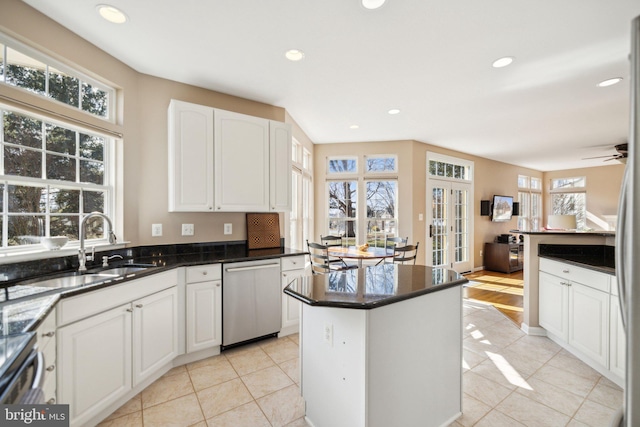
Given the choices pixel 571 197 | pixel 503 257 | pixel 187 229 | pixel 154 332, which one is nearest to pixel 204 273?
pixel 154 332

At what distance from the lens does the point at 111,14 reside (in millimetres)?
1931

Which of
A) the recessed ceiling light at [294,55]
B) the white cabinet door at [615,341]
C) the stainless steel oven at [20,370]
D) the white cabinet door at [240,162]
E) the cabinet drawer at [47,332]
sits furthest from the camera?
the white cabinet door at [240,162]

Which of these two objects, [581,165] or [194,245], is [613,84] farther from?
[581,165]

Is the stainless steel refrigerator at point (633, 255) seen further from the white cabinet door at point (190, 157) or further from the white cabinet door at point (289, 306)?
the white cabinet door at point (190, 157)

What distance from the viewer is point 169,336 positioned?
88.6 inches

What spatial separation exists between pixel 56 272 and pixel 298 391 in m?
1.93

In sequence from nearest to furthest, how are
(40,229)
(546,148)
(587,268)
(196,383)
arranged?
(40,229) < (196,383) < (587,268) < (546,148)

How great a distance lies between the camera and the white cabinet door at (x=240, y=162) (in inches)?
111

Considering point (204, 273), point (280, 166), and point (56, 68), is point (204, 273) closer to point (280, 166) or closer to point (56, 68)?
point (280, 166)

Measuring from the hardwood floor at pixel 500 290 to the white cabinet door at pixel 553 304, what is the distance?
19.8 inches

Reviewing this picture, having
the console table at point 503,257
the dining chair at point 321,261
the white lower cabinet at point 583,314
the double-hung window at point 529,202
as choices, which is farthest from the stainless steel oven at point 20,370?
the double-hung window at point 529,202

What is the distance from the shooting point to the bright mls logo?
2.67ft

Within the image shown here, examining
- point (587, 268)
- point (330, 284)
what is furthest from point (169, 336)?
point (587, 268)

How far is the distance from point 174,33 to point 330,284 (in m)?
2.21
